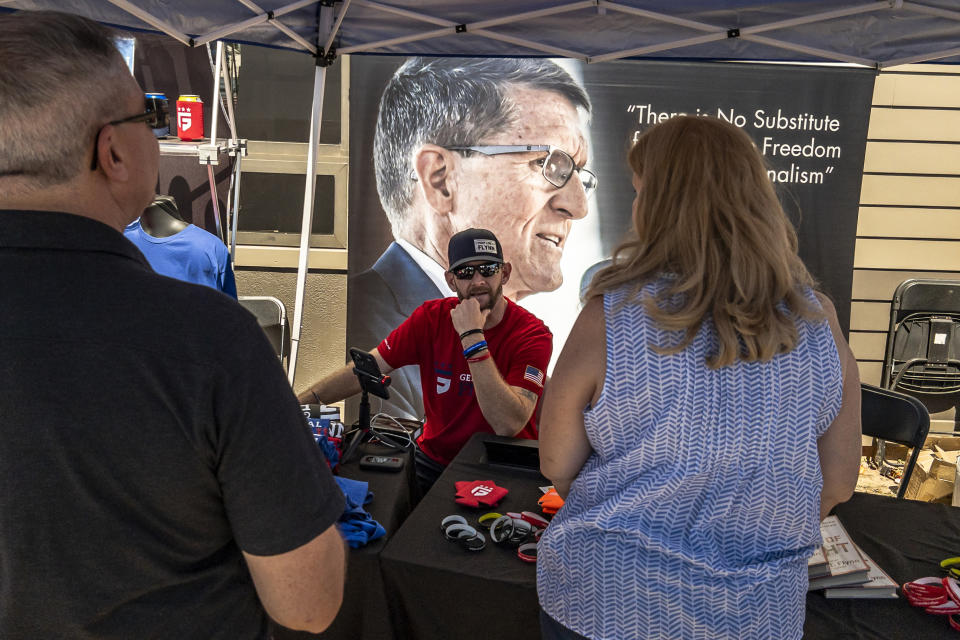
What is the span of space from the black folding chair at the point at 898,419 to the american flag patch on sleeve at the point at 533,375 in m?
1.19

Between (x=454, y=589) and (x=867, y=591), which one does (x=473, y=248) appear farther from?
(x=867, y=591)

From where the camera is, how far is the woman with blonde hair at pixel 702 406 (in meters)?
1.15

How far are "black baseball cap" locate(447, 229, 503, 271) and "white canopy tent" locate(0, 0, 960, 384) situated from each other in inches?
40.1

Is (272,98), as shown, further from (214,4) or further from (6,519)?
(6,519)

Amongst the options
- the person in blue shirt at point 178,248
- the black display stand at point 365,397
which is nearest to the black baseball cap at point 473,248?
the black display stand at point 365,397

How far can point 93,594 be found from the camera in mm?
823

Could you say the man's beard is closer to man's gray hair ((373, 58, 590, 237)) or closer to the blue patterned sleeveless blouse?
the blue patterned sleeveless blouse

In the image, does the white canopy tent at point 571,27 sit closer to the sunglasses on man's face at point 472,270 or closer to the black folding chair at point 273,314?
the sunglasses on man's face at point 472,270

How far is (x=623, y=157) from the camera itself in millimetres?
4504

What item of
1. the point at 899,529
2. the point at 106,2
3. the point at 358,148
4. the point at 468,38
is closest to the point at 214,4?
the point at 106,2

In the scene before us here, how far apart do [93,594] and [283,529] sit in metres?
0.23

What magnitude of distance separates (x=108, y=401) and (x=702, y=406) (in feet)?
2.77

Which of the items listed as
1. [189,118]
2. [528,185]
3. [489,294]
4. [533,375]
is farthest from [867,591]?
[189,118]

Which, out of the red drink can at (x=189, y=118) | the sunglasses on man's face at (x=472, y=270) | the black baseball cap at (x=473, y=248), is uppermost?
the red drink can at (x=189, y=118)
